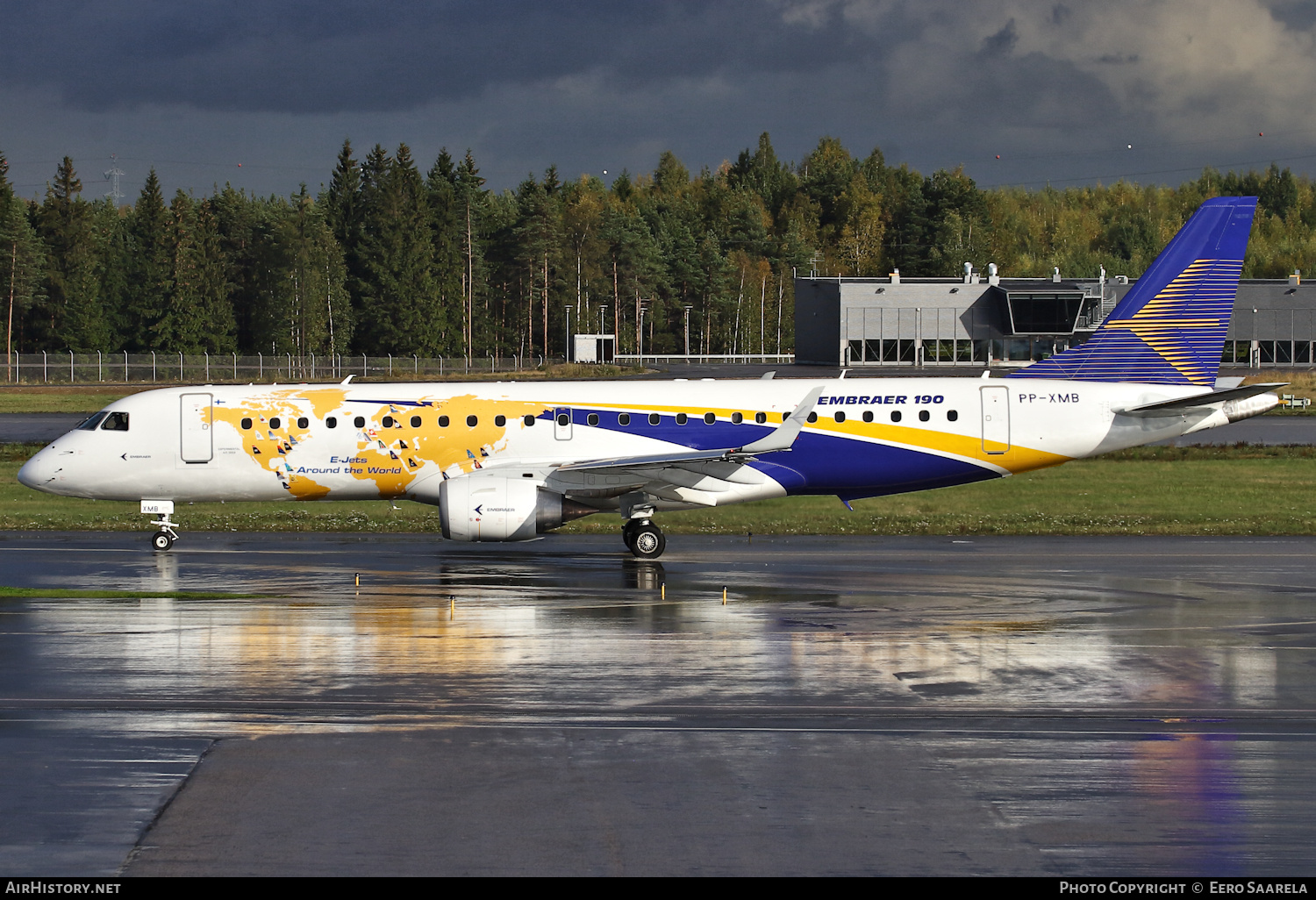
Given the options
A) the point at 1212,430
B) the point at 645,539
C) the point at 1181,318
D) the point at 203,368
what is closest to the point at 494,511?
the point at 645,539

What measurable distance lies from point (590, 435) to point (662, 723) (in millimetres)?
12975

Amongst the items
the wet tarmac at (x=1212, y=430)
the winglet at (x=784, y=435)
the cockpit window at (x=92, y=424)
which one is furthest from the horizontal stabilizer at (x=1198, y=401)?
the wet tarmac at (x=1212, y=430)

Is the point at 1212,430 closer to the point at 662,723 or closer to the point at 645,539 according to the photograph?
the point at 645,539

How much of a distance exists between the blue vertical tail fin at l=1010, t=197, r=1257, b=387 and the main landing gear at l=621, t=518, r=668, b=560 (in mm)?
8550

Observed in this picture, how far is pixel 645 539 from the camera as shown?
25.0 meters

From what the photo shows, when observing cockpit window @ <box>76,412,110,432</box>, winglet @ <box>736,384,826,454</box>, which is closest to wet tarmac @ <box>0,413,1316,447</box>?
cockpit window @ <box>76,412,110,432</box>

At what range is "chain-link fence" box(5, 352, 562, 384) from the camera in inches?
3875

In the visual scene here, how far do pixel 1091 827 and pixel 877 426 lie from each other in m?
16.1

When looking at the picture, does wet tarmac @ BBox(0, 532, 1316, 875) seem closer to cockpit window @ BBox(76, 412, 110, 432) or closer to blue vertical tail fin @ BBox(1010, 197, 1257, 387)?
cockpit window @ BBox(76, 412, 110, 432)

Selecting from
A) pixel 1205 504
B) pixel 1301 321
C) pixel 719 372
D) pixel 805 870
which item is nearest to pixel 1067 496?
pixel 1205 504

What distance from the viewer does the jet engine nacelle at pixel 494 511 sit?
2327cm

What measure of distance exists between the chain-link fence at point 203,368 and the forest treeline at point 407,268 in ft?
44.7

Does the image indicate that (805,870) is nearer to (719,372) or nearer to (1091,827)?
(1091,827)

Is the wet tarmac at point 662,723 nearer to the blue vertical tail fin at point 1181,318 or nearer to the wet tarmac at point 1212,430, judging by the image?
the blue vertical tail fin at point 1181,318
